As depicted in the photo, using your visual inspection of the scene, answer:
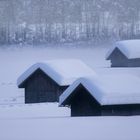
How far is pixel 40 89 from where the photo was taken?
59.8 ft

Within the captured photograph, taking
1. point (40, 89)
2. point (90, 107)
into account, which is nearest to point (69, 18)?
point (40, 89)

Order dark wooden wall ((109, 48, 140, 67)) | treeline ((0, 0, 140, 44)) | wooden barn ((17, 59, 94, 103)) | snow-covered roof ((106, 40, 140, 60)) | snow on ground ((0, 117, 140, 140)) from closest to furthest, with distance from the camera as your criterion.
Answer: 1. snow on ground ((0, 117, 140, 140))
2. wooden barn ((17, 59, 94, 103))
3. snow-covered roof ((106, 40, 140, 60))
4. dark wooden wall ((109, 48, 140, 67))
5. treeline ((0, 0, 140, 44))

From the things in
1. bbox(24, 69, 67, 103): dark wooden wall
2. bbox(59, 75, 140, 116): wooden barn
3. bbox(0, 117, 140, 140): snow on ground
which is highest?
bbox(0, 117, 140, 140): snow on ground

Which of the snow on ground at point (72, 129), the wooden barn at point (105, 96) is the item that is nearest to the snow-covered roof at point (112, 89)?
the wooden barn at point (105, 96)

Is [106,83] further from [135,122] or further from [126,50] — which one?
[126,50]

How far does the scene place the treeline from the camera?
218 ft

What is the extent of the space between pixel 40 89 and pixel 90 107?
757cm

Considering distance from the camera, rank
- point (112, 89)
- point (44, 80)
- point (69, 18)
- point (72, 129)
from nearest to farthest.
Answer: point (72, 129) → point (112, 89) → point (44, 80) → point (69, 18)

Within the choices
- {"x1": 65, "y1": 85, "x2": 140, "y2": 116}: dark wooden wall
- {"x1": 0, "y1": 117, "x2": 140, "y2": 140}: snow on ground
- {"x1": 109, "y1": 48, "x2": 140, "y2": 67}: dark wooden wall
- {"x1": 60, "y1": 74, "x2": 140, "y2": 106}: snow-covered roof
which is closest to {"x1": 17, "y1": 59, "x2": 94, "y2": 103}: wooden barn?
{"x1": 65, "y1": 85, "x2": 140, "y2": 116}: dark wooden wall

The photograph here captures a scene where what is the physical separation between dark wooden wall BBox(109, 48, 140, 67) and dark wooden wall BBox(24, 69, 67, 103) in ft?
31.0

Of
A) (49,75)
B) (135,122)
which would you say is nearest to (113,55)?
(49,75)

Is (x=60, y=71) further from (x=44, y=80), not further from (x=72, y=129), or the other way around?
(x=72, y=129)

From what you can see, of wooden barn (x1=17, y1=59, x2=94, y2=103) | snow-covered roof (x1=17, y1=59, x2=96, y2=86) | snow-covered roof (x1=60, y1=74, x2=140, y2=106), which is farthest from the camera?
wooden barn (x1=17, y1=59, x2=94, y2=103)

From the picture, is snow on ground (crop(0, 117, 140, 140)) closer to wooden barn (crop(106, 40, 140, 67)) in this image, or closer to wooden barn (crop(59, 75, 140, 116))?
wooden barn (crop(59, 75, 140, 116))
